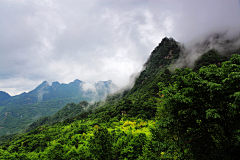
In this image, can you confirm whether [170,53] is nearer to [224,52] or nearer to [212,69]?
[224,52]

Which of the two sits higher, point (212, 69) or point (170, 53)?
point (170, 53)

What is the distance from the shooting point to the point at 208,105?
7.13 m

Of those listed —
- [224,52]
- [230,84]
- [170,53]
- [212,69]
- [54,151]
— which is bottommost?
[54,151]

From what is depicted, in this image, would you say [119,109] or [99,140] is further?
[119,109]

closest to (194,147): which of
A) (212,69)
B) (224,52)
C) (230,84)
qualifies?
(230,84)

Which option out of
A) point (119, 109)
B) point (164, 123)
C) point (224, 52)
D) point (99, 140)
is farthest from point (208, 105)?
point (224, 52)

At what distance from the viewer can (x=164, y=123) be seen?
749cm

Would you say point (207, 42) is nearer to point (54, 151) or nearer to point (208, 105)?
point (208, 105)

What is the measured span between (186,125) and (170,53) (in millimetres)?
146882

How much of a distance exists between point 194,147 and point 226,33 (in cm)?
15480

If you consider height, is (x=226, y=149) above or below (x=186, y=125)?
below

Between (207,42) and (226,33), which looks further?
(207,42)

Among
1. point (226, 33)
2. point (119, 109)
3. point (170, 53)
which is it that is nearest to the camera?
Result: point (119, 109)

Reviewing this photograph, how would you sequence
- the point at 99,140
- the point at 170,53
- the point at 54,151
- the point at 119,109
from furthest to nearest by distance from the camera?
the point at 170,53 < the point at 119,109 < the point at 54,151 < the point at 99,140
